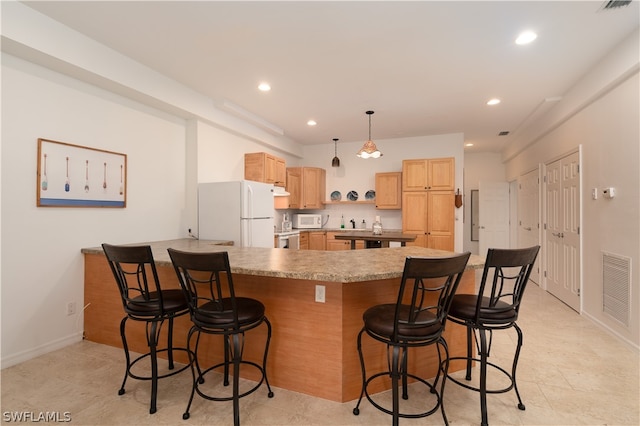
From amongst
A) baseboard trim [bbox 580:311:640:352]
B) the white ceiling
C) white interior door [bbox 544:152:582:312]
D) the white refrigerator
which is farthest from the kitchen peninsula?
white interior door [bbox 544:152:582:312]

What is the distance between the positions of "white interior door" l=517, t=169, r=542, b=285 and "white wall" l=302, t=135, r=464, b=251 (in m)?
1.17

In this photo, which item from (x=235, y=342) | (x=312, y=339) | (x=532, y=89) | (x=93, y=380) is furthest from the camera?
(x=532, y=89)

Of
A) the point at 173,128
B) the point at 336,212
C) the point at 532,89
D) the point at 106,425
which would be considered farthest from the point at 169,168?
the point at 532,89

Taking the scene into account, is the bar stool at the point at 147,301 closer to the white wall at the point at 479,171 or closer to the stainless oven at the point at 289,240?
the stainless oven at the point at 289,240

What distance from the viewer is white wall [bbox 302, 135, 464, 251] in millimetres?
6066

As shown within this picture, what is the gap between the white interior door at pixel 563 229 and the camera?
12.7 feet

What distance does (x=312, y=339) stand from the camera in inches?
82.5

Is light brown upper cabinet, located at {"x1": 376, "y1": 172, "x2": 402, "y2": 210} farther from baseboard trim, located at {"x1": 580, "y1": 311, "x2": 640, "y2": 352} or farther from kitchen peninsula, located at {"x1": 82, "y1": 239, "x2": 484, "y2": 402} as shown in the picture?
kitchen peninsula, located at {"x1": 82, "y1": 239, "x2": 484, "y2": 402}

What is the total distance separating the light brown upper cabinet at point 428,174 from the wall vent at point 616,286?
2.66 metres

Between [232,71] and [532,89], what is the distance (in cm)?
368

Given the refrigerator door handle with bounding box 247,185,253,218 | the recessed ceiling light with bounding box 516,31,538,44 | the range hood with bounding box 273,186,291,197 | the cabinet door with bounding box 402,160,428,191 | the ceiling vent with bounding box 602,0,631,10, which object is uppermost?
the ceiling vent with bounding box 602,0,631,10

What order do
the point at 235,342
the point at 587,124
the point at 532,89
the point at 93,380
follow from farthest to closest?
the point at 532,89 < the point at 587,124 < the point at 93,380 < the point at 235,342

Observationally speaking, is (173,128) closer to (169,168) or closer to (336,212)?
(169,168)

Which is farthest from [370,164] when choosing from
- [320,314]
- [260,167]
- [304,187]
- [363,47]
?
[320,314]
